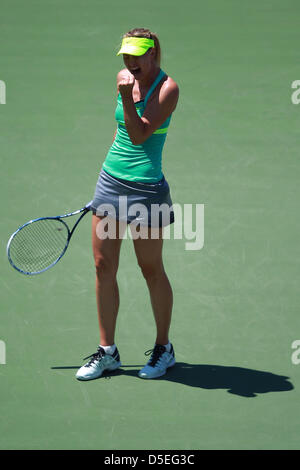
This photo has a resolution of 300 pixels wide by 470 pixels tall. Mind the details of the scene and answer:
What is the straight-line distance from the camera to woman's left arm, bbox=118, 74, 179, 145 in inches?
153

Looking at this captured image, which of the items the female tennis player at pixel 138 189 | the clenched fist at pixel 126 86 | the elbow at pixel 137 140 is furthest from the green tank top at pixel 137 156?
the clenched fist at pixel 126 86

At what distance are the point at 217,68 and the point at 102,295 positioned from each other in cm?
395

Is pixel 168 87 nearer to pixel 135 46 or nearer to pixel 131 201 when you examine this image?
pixel 135 46

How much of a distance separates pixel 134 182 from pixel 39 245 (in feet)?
2.24

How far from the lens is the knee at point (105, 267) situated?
434 centimetres

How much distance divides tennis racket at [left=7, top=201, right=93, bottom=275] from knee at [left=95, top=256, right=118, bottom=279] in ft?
0.69

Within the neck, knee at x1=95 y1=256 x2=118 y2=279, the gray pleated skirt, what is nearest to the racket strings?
knee at x1=95 y1=256 x2=118 y2=279

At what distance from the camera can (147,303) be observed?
5.07m

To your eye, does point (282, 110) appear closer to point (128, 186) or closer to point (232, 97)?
point (232, 97)

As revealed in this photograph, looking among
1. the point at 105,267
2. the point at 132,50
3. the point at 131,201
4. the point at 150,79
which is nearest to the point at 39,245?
the point at 105,267

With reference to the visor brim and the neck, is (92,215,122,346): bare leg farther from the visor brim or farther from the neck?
the visor brim

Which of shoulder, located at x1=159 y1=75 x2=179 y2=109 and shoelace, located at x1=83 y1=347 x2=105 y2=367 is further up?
shoulder, located at x1=159 y1=75 x2=179 y2=109

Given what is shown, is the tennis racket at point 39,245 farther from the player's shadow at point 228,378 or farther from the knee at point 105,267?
the player's shadow at point 228,378

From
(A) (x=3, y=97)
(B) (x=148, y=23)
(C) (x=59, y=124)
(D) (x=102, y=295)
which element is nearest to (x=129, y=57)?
(D) (x=102, y=295)
